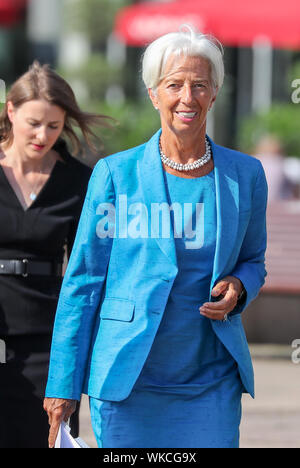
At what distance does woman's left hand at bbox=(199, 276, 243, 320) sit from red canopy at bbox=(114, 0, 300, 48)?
9204mm

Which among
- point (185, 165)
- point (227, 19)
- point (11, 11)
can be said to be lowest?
point (185, 165)

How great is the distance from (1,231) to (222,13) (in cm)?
950

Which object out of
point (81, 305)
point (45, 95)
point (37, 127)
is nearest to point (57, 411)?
point (81, 305)

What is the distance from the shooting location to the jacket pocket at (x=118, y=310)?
10.1ft

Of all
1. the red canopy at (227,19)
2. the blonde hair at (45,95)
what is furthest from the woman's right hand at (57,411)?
the red canopy at (227,19)

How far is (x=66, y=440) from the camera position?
3039 millimetres

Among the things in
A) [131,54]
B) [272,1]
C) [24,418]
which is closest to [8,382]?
[24,418]

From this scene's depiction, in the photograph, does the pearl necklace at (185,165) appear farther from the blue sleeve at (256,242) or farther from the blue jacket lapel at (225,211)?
the blue sleeve at (256,242)

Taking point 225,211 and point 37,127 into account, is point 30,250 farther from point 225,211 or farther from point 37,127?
point 225,211

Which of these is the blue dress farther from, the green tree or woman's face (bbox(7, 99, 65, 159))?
the green tree

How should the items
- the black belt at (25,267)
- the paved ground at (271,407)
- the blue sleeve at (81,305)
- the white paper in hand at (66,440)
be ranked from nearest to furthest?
the white paper in hand at (66,440), the blue sleeve at (81,305), the black belt at (25,267), the paved ground at (271,407)

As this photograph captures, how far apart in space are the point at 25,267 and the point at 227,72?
47.5 feet

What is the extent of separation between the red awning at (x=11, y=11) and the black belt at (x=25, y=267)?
15139 mm

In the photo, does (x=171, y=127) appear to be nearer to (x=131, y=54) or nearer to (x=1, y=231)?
(x=1, y=231)
